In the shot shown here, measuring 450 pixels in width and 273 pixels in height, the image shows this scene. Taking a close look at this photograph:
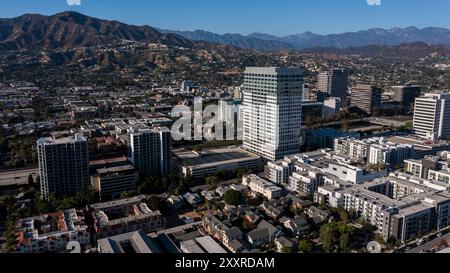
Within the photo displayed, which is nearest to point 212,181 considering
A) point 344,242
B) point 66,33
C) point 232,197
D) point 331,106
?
point 232,197

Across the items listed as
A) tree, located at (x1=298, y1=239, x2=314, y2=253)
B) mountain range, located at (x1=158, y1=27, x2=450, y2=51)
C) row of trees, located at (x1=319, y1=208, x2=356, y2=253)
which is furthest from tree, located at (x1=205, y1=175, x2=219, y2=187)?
mountain range, located at (x1=158, y1=27, x2=450, y2=51)

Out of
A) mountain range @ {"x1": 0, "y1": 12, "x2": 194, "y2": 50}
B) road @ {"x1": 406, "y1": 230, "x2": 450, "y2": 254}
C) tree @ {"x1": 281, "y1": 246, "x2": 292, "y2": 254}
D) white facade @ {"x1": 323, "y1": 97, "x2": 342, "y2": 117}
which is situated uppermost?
mountain range @ {"x1": 0, "y1": 12, "x2": 194, "y2": 50}

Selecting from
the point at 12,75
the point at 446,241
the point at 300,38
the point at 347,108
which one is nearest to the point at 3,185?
the point at 446,241

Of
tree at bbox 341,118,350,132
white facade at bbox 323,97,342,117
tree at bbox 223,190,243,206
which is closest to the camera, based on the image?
tree at bbox 223,190,243,206

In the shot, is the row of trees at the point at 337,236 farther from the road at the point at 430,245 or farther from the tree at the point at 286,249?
the road at the point at 430,245

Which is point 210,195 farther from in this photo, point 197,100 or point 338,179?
point 197,100

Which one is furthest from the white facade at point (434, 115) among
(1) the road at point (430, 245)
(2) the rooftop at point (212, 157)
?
(1) the road at point (430, 245)

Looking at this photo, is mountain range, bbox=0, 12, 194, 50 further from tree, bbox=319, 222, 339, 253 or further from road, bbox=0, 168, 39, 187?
tree, bbox=319, 222, 339, 253
